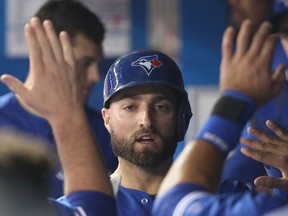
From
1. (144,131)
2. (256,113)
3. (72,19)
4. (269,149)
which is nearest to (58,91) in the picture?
(269,149)

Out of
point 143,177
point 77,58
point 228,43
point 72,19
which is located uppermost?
point 228,43

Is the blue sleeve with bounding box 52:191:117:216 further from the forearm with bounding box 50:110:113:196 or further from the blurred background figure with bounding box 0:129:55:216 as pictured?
the blurred background figure with bounding box 0:129:55:216

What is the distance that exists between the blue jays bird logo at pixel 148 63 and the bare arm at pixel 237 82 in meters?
0.92

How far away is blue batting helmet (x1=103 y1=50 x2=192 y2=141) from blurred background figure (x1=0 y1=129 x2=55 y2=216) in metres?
1.25

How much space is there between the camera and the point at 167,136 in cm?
269

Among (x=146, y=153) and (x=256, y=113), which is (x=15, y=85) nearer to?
(x=146, y=153)

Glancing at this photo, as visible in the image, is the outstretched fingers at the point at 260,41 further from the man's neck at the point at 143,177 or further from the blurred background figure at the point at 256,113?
the man's neck at the point at 143,177

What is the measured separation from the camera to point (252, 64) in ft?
5.62

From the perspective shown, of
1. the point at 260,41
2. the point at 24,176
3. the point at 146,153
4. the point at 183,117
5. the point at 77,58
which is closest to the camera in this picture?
the point at 24,176

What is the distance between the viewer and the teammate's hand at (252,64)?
170cm

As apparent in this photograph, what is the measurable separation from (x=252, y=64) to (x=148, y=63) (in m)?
1.05

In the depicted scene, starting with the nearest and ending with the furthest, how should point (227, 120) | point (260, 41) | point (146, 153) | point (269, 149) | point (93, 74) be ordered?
point (260, 41)
point (227, 120)
point (269, 149)
point (146, 153)
point (93, 74)

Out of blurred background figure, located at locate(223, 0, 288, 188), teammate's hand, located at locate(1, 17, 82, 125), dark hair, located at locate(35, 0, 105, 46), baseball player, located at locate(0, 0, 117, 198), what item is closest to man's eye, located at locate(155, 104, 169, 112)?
blurred background figure, located at locate(223, 0, 288, 188)

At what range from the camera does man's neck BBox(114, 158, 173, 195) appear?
8.83 ft
